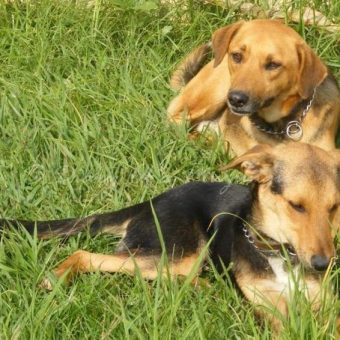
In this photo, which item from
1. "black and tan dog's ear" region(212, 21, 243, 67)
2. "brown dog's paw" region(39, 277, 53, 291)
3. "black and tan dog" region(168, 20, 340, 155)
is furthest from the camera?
"black and tan dog's ear" region(212, 21, 243, 67)

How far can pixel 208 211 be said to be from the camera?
541cm

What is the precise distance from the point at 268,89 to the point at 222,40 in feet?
2.11

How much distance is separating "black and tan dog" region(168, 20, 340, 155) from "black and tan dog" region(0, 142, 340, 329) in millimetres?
1146

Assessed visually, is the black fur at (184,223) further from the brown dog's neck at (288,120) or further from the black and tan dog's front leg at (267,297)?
the brown dog's neck at (288,120)

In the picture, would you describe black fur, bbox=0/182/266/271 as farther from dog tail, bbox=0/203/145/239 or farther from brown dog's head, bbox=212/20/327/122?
brown dog's head, bbox=212/20/327/122

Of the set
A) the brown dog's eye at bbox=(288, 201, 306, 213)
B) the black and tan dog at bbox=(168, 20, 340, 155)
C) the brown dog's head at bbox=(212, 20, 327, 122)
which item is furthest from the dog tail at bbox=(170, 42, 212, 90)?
the brown dog's eye at bbox=(288, 201, 306, 213)

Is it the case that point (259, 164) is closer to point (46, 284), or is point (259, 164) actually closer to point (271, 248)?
point (271, 248)

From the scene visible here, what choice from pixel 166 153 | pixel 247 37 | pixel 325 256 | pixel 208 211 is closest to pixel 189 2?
pixel 247 37

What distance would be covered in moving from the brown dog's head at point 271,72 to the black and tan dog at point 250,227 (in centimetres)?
102

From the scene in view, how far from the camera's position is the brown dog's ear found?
21.1ft

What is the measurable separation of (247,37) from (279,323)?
106 inches

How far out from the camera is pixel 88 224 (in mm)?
5484

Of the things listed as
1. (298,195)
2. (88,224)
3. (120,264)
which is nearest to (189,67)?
(88,224)

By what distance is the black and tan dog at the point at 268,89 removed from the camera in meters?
6.43
